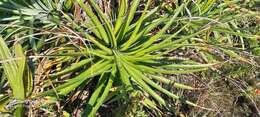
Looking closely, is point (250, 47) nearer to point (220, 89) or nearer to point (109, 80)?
point (220, 89)

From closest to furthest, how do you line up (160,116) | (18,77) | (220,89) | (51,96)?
(18,77) < (51,96) < (160,116) < (220,89)

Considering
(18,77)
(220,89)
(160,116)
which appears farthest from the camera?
(220,89)

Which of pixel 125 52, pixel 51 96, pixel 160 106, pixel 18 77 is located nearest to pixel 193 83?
pixel 160 106

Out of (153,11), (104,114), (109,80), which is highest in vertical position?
(153,11)

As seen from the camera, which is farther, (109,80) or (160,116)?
(160,116)

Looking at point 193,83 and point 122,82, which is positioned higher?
point 122,82
